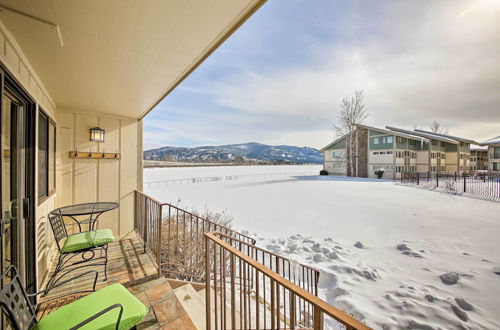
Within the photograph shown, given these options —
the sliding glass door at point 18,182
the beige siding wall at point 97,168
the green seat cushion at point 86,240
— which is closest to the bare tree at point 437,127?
the beige siding wall at point 97,168

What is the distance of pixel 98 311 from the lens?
1213mm

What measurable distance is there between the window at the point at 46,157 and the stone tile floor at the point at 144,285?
120 cm

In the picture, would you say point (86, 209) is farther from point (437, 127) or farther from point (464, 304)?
point (437, 127)

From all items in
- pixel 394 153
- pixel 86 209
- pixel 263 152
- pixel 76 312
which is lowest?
pixel 76 312

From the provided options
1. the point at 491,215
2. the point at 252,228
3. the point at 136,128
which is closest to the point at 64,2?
the point at 136,128

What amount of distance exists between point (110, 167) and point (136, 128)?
37.4 inches

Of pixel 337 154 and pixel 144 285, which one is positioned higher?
pixel 337 154

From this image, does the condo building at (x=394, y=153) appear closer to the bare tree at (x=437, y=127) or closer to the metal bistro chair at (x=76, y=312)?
the bare tree at (x=437, y=127)

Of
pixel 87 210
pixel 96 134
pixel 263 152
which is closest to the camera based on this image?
pixel 87 210

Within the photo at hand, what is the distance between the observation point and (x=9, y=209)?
59.4 inches

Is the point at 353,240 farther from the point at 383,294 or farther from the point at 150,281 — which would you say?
the point at 150,281

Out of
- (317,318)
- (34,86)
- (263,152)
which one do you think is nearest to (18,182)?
(34,86)

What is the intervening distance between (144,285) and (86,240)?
0.90 m

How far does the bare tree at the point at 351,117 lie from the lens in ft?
60.0
